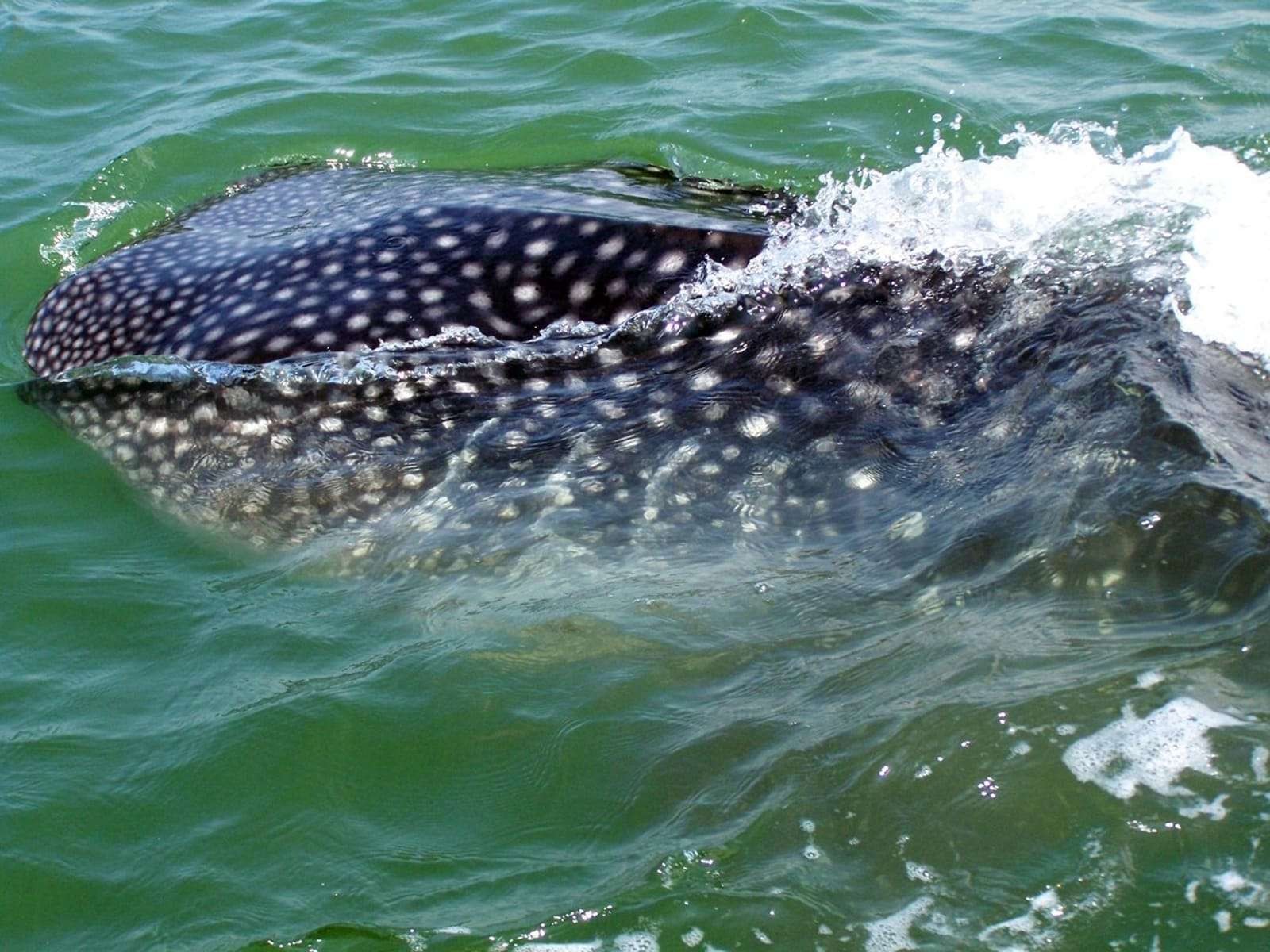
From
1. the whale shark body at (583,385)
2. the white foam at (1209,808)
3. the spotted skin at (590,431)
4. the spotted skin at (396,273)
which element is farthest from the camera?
the spotted skin at (396,273)

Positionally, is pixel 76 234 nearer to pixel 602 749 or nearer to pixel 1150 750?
pixel 602 749

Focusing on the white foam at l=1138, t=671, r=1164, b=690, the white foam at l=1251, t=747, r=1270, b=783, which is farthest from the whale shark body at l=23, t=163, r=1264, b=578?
the white foam at l=1251, t=747, r=1270, b=783

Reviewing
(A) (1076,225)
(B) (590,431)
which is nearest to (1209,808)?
(B) (590,431)

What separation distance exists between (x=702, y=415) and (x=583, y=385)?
1.51 ft

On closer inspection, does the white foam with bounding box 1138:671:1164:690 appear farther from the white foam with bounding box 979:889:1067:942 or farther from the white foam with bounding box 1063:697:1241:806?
the white foam with bounding box 979:889:1067:942

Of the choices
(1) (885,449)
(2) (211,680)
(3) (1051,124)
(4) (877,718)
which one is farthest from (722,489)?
(3) (1051,124)

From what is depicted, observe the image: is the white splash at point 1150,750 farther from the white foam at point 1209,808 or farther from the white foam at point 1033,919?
the white foam at point 1033,919

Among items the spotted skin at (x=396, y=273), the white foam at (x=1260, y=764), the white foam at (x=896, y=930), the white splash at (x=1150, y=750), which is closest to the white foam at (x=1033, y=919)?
the white foam at (x=896, y=930)

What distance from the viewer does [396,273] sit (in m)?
4.84

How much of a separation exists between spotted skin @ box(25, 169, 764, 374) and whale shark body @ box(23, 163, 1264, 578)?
0.01 meters

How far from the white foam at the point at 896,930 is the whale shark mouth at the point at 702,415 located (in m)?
1.07

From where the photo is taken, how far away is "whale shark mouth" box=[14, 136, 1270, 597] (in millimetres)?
3684

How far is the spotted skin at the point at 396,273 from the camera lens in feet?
15.1

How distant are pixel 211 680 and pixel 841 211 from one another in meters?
2.63
